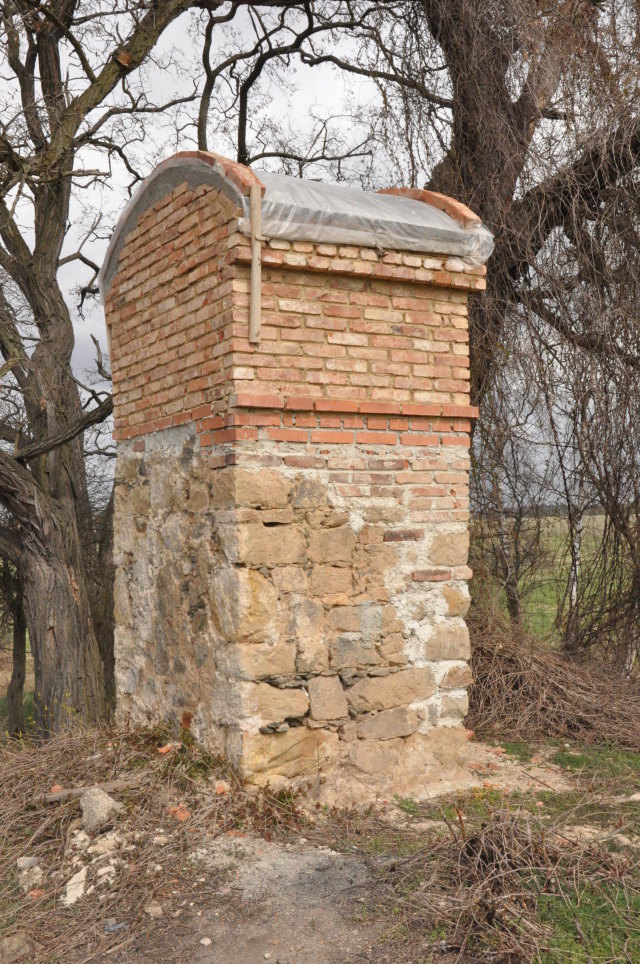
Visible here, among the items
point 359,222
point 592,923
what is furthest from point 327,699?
point 359,222

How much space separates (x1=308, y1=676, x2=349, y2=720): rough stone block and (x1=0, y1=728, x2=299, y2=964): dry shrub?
0.47m

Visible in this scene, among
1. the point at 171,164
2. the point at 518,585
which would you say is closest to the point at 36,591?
the point at 518,585

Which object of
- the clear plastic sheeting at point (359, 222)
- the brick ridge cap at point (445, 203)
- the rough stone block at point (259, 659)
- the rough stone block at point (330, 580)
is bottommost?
the rough stone block at point (259, 659)

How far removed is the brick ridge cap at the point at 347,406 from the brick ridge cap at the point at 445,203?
1.08 metres

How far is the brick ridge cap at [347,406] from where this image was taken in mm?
4363

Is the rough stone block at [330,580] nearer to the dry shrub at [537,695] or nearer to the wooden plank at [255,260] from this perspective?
the wooden plank at [255,260]

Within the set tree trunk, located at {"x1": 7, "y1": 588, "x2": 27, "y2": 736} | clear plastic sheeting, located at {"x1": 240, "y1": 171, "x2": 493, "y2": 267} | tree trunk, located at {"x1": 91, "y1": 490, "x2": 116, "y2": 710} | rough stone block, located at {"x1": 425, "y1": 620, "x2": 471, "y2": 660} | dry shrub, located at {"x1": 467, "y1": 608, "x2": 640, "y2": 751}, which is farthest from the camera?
tree trunk, located at {"x1": 7, "y1": 588, "x2": 27, "y2": 736}

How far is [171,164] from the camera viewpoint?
503 cm

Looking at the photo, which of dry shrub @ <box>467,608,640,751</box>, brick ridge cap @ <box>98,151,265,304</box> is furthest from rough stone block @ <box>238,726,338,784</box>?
brick ridge cap @ <box>98,151,265,304</box>

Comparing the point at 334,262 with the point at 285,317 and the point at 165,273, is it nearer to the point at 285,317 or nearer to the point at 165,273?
the point at 285,317

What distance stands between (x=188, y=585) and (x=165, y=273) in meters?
1.82

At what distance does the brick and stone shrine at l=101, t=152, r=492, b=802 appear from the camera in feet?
14.5

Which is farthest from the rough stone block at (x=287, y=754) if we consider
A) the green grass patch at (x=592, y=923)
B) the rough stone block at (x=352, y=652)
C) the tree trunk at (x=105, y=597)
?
the tree trunk at (x=105, y=597)

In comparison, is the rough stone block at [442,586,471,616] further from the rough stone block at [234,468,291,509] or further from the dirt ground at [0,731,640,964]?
the rough stone block at [234,468,291,509]
